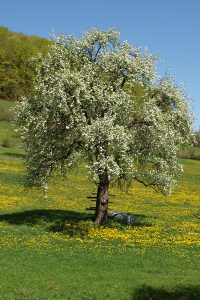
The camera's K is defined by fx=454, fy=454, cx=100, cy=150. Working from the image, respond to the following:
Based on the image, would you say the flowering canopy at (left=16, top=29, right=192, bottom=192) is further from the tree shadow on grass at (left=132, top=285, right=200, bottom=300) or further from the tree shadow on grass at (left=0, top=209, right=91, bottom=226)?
the tree shadow on grass at (left=132, top=285, right=200, bottom=300)

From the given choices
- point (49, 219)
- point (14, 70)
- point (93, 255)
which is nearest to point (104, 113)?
point (49, 219)

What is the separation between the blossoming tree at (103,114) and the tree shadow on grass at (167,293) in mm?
11291

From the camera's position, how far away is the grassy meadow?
21438mm

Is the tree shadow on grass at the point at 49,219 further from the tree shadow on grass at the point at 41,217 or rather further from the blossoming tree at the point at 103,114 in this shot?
the blossoming tree at the point at 103,114

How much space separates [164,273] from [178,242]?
6.93m

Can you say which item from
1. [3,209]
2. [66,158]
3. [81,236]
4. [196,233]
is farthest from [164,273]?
[3,209]

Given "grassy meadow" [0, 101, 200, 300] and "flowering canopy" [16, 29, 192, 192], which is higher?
"flowering canopy" [16, 29, 192, 192]

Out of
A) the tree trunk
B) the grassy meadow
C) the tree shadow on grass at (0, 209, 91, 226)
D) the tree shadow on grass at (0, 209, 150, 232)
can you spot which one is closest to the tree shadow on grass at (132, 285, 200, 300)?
the grassy meadow

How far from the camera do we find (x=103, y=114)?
3447cm

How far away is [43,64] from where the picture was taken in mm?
35250

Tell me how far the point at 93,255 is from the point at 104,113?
11437mm

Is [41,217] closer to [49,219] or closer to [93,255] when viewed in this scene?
[49,219]

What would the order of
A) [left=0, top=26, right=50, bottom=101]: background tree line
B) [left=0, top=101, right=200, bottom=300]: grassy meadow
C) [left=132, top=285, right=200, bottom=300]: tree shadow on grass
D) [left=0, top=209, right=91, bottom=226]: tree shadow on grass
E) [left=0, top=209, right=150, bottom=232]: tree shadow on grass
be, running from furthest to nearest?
[left=0, top=26, right=50, bottom=101]: background tree line, [left=0, top=209, right=91, bottom=226]: tree shadow on grass, [left=0, top=209, right=150, bottom=232]: tree shadow on grass, [left=0, top=101, right=200, bottom=300]: grassy meadow, [left=132, top=285, right=200, bottom=300]: tree shadow on grass

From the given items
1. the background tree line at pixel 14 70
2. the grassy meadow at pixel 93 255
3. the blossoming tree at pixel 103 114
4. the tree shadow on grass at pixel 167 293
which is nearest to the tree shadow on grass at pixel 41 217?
the grassy meadow at pixel 93 255
